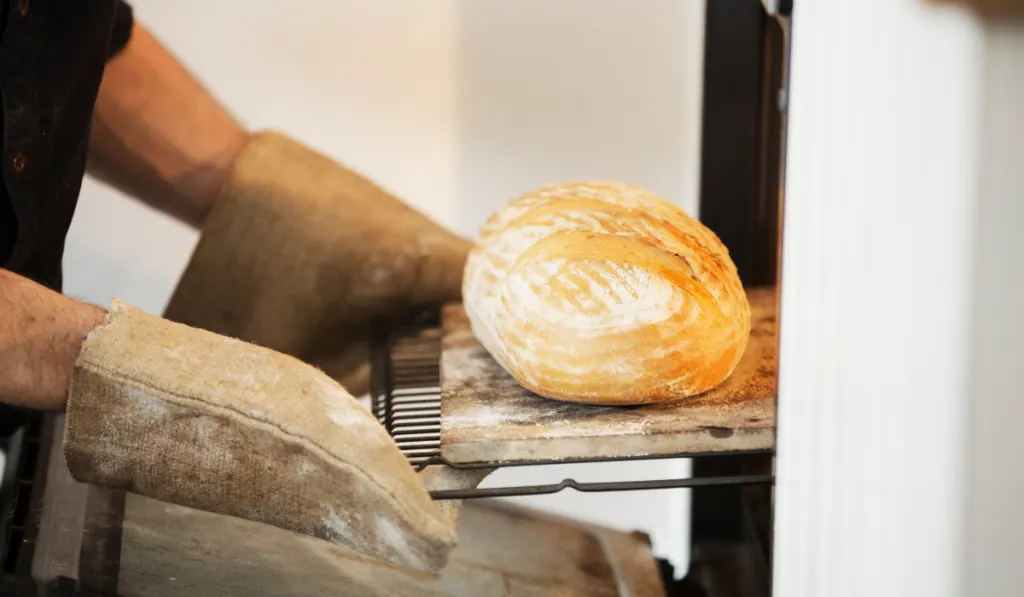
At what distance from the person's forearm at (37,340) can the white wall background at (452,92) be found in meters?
0.30

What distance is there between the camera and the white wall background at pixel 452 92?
37.2 inches

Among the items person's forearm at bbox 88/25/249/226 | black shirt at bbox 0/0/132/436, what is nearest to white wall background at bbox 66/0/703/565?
person's forearm at bbox 88/25/249/226

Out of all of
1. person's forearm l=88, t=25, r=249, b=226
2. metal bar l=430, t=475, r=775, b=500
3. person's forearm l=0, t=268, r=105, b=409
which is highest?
person's forearm l=88, t=25, r=249, b=226

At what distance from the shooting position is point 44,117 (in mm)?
689

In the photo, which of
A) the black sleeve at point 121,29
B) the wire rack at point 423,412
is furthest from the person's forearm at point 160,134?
the wire rack at point 423,412

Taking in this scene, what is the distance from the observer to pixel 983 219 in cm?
39

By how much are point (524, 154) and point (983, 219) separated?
2.29 feet

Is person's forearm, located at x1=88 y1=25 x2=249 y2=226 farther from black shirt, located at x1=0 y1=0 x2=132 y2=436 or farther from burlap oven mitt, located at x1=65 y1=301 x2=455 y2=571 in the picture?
burlap oven mitt, located at x1=65 y1=301 x2=455 y2=571

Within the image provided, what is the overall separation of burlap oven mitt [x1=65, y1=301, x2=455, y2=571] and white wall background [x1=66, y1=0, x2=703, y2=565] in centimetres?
33

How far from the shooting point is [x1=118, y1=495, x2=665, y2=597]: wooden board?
2.10 ft

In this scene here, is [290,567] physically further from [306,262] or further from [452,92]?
[452,92]

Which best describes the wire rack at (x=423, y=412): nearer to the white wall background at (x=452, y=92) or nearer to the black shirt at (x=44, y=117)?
the white wall background at (x=452, y=92)

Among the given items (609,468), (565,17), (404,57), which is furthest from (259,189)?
(609,468)

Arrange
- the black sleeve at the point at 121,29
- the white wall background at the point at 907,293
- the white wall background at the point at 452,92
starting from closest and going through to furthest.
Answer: the white wall background at the point at 907,293 → the black sleeve at the point at 121,29 → the white wall background at the point at 452,92
